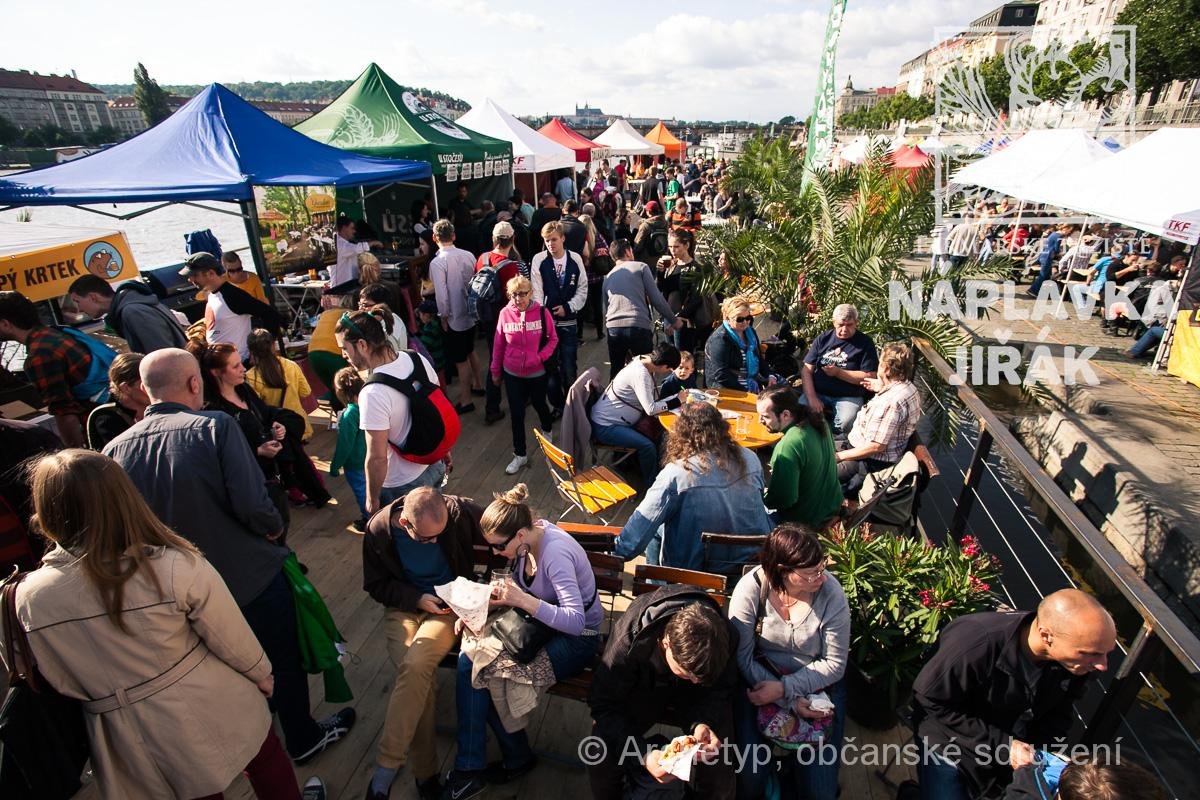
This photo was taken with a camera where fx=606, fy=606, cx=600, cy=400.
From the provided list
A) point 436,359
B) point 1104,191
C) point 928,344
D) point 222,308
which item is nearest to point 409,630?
point 222,308

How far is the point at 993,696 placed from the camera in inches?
86.3

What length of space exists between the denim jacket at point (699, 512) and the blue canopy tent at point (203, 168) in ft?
15.1

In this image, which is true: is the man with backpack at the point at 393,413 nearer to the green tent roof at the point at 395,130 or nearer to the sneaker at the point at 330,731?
the sneaker at the point at 330,731

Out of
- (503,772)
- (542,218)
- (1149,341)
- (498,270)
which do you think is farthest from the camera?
(1149,341)

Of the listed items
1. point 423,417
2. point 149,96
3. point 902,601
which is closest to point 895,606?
point 902,601

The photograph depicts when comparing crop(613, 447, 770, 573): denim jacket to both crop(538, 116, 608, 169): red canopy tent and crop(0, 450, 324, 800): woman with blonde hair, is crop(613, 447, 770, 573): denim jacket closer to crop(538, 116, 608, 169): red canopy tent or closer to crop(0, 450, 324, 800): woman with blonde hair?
crop(0, 450, 324, 800): woman with blonde hair

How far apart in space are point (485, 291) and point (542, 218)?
3.73m

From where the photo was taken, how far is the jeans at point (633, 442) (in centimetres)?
440

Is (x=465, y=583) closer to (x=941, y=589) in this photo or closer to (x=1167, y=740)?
(x=941, y=589)

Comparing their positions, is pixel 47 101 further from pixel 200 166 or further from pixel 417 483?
pixel 417 483

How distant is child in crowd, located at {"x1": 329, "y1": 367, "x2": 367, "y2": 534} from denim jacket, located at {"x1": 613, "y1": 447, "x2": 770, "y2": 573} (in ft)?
5.38

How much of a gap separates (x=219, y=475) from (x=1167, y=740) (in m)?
6.33

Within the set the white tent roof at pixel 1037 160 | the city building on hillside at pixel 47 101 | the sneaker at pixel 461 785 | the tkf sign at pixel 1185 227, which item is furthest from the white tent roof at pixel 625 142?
the city building on hillside at pixel 47 101

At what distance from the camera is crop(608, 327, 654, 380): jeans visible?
555 cm
